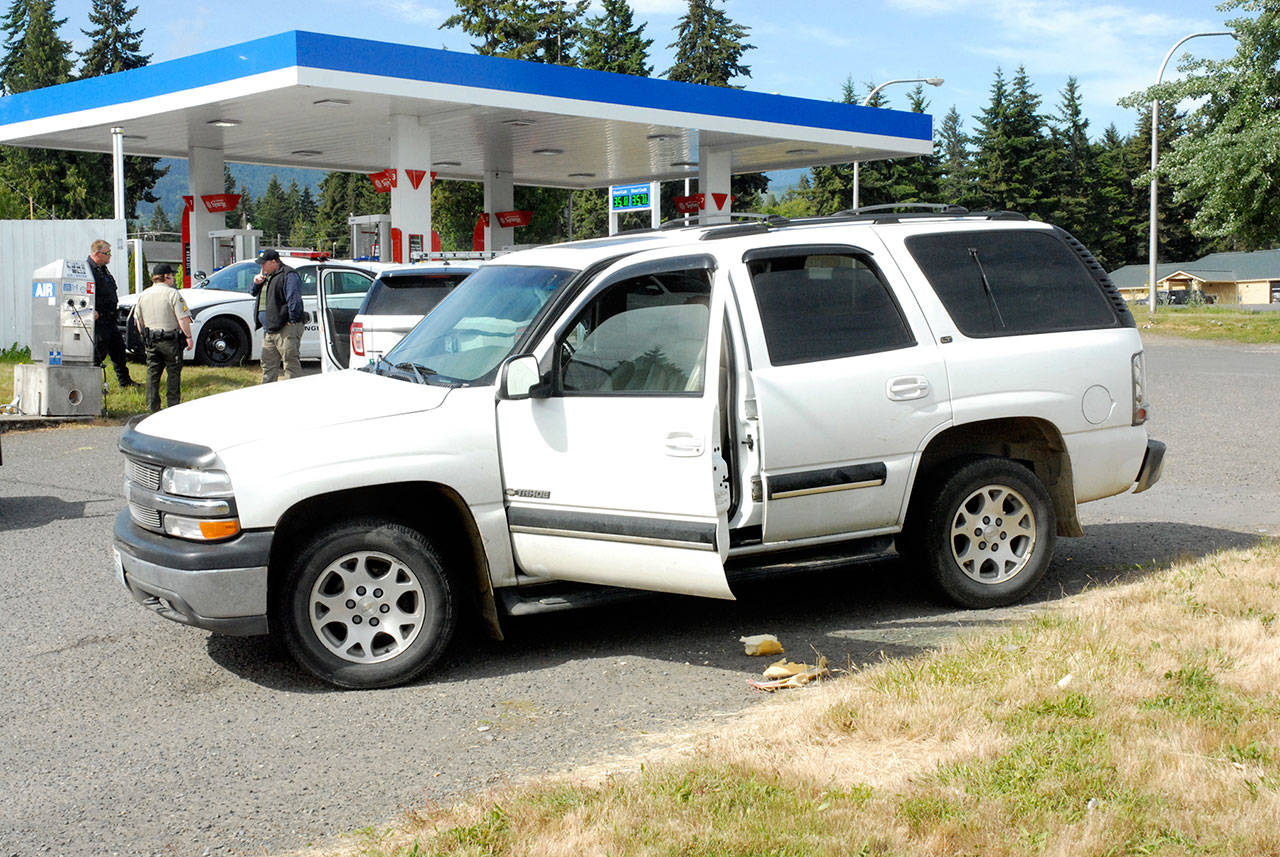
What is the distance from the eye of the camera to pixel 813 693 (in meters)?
5.27

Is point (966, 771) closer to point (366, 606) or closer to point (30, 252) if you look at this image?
point (366, 606)

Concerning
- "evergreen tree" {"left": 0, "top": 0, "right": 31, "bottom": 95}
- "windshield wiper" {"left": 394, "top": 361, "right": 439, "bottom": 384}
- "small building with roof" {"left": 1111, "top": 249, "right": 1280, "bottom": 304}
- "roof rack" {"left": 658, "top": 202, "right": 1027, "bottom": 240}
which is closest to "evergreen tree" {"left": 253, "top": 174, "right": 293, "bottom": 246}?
"evergreen tree" {"left": 0, "top": 0, "right": 31, "bottom": 95}

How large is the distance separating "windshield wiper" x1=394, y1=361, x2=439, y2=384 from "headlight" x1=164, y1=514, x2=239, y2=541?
3.73 ft

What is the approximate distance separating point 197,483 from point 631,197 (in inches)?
985

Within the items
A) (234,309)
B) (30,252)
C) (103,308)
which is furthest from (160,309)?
(30,252)

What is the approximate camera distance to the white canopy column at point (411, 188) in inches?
948

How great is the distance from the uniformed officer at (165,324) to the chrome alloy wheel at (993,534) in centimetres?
1023

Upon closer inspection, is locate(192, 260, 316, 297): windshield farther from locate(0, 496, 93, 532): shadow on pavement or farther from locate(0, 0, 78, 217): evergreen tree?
locate(0, 0, 78, 217): evergreen tree

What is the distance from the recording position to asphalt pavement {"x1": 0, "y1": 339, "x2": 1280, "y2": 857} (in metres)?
4.26

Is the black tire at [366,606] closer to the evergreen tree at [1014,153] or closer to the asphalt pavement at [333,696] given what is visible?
the asphalt pavement at [333,696]

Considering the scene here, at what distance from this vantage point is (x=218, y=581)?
5199 mm

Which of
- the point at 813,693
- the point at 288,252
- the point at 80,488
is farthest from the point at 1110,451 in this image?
the point at 288,252

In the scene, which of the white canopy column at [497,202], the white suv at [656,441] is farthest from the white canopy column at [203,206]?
the white suv at [656,441]

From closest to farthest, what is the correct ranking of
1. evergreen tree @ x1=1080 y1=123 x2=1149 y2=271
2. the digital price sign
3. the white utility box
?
the white utility box, the digital price sign, evergreen tree @ x1=1080 y1=123 x2=1149 y2=271
